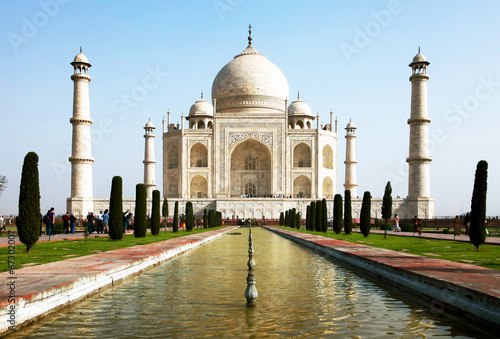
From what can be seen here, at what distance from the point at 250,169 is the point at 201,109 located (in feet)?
19.6

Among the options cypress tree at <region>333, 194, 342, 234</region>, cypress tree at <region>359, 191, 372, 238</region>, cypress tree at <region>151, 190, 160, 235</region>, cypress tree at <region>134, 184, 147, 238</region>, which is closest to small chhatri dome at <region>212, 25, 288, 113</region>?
cypress tree at <region>333, 194, 342, 234</region>

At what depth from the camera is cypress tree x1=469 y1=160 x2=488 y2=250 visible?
8445mm

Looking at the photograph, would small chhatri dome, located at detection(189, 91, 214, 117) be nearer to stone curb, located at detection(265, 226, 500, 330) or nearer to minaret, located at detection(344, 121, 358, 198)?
minaret, located at detection(344, 121, 358, 198)

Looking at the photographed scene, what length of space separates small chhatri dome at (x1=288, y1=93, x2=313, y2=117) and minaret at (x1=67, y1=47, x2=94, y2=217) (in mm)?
15787

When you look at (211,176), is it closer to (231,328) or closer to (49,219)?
(49,219)

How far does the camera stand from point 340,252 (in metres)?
7.77

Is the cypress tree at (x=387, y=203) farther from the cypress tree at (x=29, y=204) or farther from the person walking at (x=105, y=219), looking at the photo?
the cypress tree at (x=29, y=204)

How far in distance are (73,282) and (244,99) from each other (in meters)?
32.0

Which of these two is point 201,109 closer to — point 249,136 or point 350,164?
point 249,136

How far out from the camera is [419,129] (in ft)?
87.5

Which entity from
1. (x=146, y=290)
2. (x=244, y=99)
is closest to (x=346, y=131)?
(x=244, y=99)

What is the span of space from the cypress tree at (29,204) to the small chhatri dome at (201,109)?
91.4 ft

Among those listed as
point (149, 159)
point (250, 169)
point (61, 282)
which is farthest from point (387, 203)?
point (149, 159)

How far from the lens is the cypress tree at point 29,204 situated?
26.3ft
